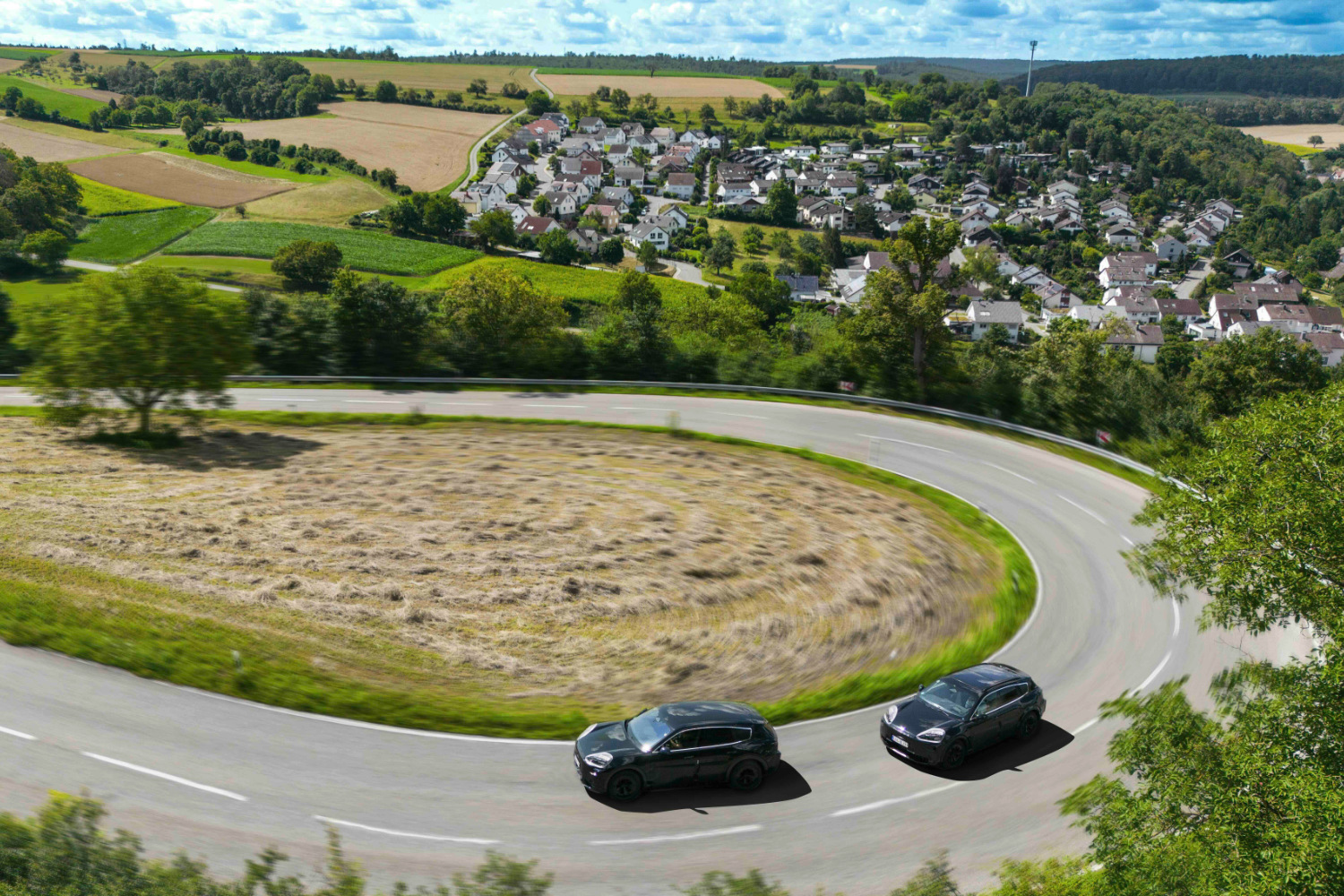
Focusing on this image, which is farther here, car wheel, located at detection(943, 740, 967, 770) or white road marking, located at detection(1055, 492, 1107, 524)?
white road marking, located at detection(1055, 492, 1107, 524)

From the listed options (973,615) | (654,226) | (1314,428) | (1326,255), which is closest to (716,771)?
(973,615)

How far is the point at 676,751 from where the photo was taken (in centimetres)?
1355

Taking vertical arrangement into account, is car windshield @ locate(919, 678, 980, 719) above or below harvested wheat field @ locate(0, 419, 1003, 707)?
above

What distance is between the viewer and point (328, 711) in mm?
15156

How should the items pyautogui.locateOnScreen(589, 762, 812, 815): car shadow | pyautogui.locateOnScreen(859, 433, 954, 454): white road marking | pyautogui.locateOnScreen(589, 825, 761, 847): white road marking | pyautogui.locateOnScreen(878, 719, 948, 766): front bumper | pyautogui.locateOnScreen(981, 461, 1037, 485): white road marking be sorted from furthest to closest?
pyautogui.locateOnScreen(859, 433, 954, 454): white road marking → pyautogui.locateOnScreen(981, 461, 1037, 485): white road marking → pyautogui.locateOnScreen(878, 719, 948, 766): front bumper → pyautogui.locateOnScreen(589, 762, 812, 815): car shadow → pyautogui.locateOnScreen(589, 825, 761, 847): white road marking

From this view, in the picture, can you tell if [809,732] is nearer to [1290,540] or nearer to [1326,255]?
[1290,540]

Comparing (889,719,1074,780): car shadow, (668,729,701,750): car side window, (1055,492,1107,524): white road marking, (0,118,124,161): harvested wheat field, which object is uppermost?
(0,118,124,161): harvested wheat field

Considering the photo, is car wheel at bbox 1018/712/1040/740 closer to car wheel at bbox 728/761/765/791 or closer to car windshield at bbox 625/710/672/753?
car wheel at bbox 728/761/765/791

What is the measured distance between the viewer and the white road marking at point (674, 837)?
41.5ft

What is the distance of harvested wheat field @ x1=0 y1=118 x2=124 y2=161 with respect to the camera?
352 feet

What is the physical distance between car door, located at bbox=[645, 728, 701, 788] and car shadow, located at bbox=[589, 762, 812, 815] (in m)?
0.25

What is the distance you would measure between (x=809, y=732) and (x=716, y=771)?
2.72 m

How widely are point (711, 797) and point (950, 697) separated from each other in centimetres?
496

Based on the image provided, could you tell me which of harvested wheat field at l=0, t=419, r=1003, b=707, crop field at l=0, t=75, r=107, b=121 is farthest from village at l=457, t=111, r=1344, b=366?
harvested wheat field at l=0, t=419, r=1003, b=707
